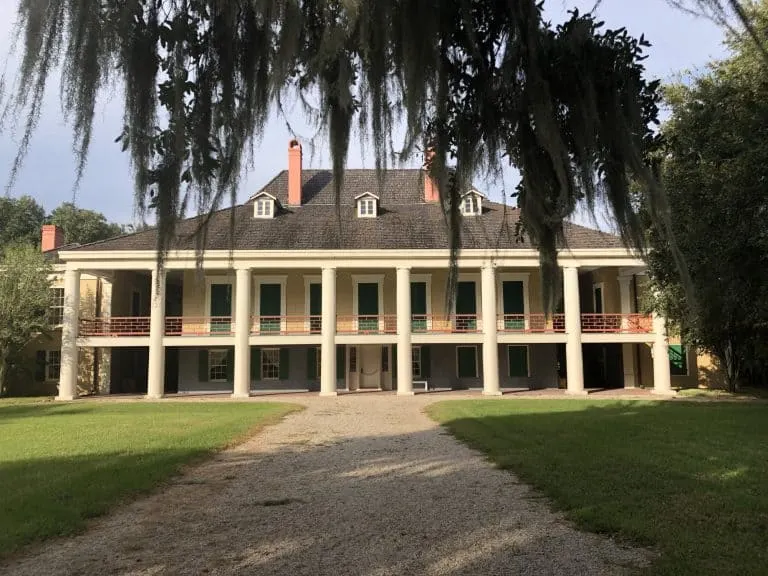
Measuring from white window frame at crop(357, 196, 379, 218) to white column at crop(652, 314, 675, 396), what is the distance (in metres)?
11.3

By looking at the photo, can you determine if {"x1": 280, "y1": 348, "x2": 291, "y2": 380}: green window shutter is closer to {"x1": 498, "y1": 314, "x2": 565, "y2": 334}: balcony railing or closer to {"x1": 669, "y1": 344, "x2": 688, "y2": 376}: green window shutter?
{"x1": 498, "y1": 314, "x2": 565, "y2": 334}: balcony railing

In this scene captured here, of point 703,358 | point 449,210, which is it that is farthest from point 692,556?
point 703,358

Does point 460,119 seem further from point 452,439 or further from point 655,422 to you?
point 655,422

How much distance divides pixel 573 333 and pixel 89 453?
17.5m

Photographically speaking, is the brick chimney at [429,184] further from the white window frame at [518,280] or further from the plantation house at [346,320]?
the white window frame at [518,280]

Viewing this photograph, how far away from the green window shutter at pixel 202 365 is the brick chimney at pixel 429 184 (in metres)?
23.5

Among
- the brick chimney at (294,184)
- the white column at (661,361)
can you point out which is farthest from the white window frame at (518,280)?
the brick chimney at (294,184)

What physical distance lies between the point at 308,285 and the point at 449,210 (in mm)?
22598

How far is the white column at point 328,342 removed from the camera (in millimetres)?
22359

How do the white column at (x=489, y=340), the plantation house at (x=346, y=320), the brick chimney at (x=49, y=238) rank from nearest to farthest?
the white column at (x=489, y=340)
the plantation house at (x=346, y=320)
the brick chimney at (x=49, y=238)

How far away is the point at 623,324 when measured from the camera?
2358 centimetres

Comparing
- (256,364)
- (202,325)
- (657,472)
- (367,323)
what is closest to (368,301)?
(367,323)

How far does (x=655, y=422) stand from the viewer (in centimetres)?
1234

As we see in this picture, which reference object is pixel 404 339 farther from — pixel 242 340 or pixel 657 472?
pixel 657 472
